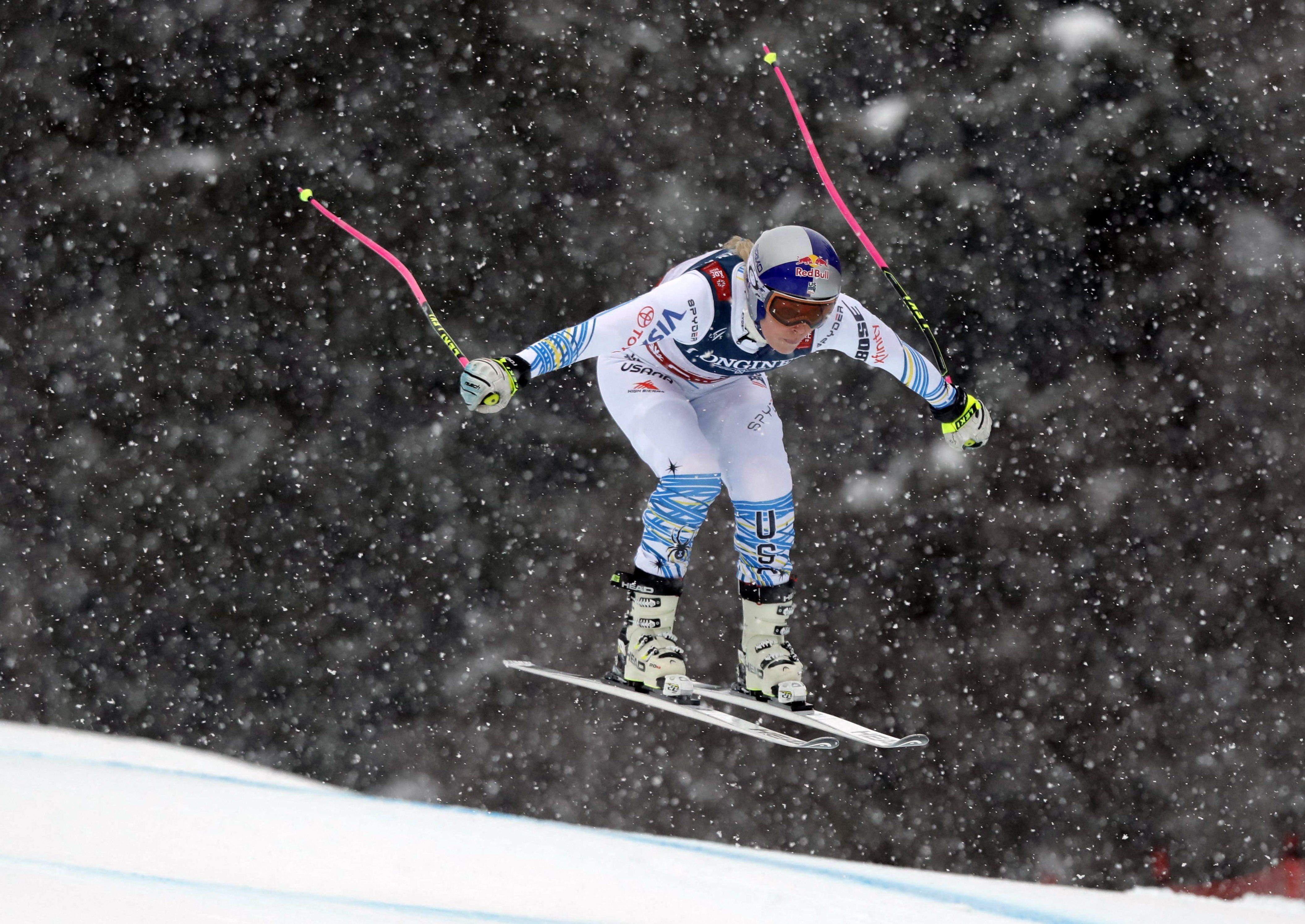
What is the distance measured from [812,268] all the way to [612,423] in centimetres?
522

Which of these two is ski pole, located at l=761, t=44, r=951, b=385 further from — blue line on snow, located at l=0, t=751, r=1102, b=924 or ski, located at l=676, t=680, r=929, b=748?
blue line on snow, located at l=0, t=751, r=1102, b=924

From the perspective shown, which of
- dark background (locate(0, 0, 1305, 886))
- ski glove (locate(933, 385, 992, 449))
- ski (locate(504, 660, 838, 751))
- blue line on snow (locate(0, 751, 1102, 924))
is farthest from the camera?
dark background (locate(0, 0, 1305, 886))

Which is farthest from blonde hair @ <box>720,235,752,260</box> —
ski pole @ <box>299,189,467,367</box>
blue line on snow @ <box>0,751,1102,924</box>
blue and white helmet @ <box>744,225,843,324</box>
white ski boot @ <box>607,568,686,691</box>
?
blue line on snow @ <box>0,751,1102,924</box>

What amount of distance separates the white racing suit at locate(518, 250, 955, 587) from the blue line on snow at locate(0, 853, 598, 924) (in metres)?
1.75

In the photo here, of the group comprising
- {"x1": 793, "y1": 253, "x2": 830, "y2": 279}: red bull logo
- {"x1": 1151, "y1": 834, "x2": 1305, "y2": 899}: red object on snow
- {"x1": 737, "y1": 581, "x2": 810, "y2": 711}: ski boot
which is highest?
{"x1": 793, "y1": 253, "x2": 830, "y2": 279}: red bull logo

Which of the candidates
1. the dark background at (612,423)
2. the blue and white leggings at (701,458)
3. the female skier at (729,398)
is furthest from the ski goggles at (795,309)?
the dark background at (612,423)

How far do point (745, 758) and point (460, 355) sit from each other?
6627 mm

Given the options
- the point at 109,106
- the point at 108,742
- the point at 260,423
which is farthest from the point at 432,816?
the point at 109,106

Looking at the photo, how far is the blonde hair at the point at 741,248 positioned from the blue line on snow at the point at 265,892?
3086 mm

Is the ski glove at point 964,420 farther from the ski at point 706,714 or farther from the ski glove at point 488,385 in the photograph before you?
the ski glove at point 488,385

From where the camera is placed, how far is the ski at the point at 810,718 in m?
4.57

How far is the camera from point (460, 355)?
4668mm

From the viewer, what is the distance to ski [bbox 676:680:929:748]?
4574 mm

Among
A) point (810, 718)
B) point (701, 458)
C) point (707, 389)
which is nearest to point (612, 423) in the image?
point (707, 389)
